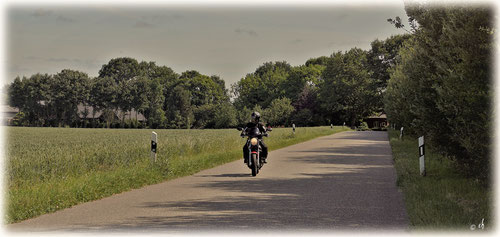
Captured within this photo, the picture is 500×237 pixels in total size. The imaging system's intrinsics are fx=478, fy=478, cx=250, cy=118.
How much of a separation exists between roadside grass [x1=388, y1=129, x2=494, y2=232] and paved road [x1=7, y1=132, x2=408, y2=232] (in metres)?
0.26

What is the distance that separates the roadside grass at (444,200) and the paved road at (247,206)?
0.26 metres

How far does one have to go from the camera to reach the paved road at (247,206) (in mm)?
6797

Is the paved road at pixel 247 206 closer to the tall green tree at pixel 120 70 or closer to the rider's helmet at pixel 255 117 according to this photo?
the rider's helmet at pixel 255 117

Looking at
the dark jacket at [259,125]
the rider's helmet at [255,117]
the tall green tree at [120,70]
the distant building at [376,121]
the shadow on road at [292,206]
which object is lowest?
the shadow on road at [292,206]

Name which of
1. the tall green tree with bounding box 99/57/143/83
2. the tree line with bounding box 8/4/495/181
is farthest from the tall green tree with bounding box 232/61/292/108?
the tall green tree with bounding box 99/57/143/83

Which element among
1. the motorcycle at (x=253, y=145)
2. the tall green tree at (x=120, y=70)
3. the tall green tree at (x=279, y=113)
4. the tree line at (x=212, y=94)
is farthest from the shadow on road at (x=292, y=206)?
the tall green tree at (x=120, y=70)

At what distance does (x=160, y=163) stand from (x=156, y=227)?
6.58 metres

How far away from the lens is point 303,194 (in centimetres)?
973

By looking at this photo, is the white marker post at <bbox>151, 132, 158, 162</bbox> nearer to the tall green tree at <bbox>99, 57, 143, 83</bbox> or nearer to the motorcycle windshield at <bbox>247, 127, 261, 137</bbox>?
the motorcycle windshield at <bbox>247, 127, 261, 137</bbox>

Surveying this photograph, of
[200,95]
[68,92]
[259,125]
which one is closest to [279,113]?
[200,95]

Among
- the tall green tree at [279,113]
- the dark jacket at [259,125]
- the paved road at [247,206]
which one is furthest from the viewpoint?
the tall green tree at [279,113]

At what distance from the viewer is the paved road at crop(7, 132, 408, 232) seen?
22.3 feet

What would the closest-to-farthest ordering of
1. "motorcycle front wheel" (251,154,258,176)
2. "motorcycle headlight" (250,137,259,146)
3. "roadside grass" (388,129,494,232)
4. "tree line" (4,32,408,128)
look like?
"roadside grass" (388,129,494,232), "motorcycle headlight" (250,137,259,146), "motorcycle front wheel" (251,154,258,176), "tree line" (4,32,408,128)

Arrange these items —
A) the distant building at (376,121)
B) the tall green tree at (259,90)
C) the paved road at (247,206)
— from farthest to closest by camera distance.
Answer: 1. the tall green tree at (259,90)
2. the distant building at (376,121)
3. the paved road at (247,206)
